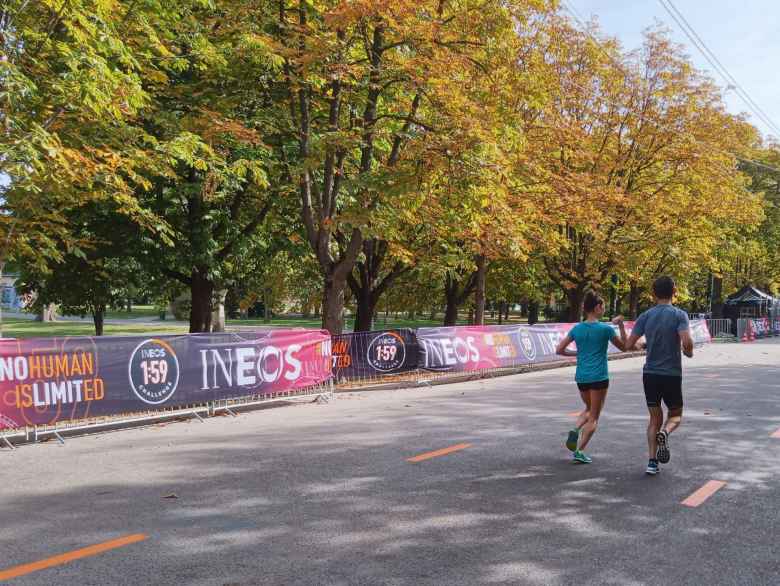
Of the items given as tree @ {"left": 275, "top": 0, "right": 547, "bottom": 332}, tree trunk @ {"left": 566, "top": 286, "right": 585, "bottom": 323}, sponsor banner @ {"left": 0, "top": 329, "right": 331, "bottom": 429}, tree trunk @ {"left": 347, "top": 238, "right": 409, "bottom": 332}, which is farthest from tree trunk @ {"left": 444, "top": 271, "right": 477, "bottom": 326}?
sponsor banner @ {"left": 0, "top": 329, "right": 331, "bottom": 429}

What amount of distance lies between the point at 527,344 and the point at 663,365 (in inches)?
564

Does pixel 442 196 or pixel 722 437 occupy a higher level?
pixel 442 196

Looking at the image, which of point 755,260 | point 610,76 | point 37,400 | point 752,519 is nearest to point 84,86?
point 37,400

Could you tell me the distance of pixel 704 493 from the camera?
6188mm

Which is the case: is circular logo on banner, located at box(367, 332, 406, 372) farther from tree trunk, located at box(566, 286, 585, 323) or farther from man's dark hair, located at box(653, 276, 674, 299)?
tree trunk, located at box(566, 286, 585, 323)

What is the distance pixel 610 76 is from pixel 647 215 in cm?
596

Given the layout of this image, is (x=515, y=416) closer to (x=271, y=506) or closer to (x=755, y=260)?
(x=271, y=506)

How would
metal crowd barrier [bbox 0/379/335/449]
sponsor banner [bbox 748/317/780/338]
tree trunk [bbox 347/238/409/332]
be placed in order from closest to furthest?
metal crowd barrier [bbox 0/379/335/449] < tree trunk [bbox 347/238/409/332] < sponsor banner [bbox 748/317/780/338]

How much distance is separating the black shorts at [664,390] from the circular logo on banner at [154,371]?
24.4 feet

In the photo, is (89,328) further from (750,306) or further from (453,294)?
(750,306)

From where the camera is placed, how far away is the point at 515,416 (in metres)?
10.8

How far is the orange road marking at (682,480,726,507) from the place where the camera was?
5902 millimetres

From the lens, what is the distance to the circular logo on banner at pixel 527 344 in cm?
2077

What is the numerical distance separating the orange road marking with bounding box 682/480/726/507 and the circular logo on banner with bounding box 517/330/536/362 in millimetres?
14187
